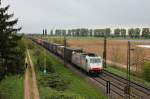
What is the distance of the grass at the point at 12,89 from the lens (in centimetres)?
3909

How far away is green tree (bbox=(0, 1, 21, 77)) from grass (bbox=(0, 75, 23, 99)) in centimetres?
280

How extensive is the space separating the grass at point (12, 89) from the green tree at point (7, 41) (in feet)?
9.17

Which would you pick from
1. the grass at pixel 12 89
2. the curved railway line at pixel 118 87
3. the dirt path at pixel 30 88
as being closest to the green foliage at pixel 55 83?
the dirt path at pixel 30 88

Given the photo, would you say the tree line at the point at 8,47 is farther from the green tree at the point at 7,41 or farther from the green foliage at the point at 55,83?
the green foliage at the point at 55,83

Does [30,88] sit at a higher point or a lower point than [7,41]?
lower

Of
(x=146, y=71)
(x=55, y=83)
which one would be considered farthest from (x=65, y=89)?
(x=146, y=71)

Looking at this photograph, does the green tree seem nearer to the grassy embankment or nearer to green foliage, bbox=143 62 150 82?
the grassy embankment

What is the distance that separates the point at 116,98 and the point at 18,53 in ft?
39.0

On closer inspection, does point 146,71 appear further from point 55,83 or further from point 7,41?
point 7,41

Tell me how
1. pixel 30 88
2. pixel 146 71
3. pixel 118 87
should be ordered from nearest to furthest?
pixel 30 88, pixel 118 87, pixel 146 71

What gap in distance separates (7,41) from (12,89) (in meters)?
7.68

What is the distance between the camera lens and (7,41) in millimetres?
38656

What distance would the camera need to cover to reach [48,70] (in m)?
64.4

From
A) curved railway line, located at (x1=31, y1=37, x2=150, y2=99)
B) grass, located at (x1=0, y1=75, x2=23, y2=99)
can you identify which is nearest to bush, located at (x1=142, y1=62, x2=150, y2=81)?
curved railway line, located at (x1=31, y1=37, x2=150, y2=99)
